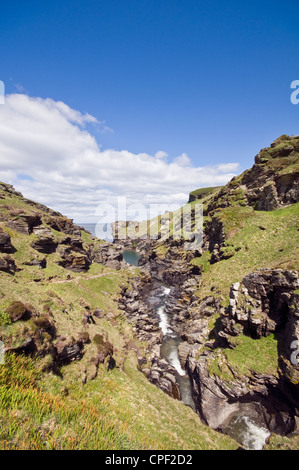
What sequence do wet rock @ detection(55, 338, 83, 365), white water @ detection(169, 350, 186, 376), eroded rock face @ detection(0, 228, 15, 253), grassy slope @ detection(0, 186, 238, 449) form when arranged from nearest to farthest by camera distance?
grassy slope @ detection(0, 186, 238, 449) < wet rock @ detection(55, 338, 83, 365) < white water @ detection(169, 350, 186, 376) < eroded rock face @ detection(0, 228, 15, 253)

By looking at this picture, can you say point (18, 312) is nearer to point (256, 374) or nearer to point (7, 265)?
point (7, 265)

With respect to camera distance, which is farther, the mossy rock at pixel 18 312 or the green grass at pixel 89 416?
the mossy rock at pixel 18 312

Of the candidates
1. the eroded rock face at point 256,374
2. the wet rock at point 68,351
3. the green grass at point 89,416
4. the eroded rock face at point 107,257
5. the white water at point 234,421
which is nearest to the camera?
the green grass at point 89,416

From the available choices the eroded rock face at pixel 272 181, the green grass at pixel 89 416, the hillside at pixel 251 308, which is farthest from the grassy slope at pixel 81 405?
the eroded rock face at pixel 272 181

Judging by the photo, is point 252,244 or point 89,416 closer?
point 89,416

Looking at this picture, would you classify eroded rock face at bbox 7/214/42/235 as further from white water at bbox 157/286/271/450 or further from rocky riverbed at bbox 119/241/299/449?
white water at bbox 157/286/271/450

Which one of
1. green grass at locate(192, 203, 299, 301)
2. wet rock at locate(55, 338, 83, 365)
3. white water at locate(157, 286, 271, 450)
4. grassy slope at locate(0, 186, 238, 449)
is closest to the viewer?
grassy slope at locate(0, 186, 238, 449)

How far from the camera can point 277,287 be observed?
32.1 meters

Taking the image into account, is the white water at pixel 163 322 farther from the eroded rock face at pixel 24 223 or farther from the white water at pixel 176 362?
the eroded rock face at pixel 24 223

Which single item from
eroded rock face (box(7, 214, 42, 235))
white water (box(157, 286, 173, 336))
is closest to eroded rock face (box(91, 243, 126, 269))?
white water (box(157, 286, 173, 336))

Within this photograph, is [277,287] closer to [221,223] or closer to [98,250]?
[221,223]

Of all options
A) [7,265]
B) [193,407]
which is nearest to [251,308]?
[193,407]

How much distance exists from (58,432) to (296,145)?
104408 mm
